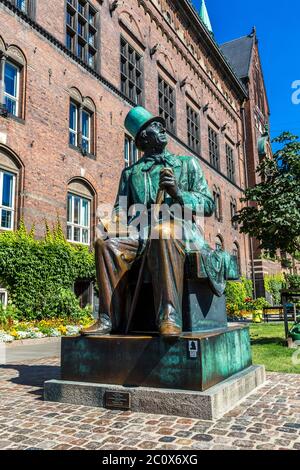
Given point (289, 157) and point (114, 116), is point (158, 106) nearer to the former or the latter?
point (114, 116)

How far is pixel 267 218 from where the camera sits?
8.93 meters


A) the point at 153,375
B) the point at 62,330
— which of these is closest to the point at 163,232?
the point at 153,375

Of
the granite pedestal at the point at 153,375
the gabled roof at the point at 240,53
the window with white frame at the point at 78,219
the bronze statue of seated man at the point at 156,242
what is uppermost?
the gabled roof at the point at 240,53

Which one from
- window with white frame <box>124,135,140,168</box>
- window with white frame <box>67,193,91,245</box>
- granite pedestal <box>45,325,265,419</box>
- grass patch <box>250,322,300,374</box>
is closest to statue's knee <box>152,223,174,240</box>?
granite pedestal <box>45,325,265,419</box>

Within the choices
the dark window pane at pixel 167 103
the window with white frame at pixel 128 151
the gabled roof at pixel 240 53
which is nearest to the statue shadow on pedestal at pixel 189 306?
the window with white frame at pixel 128 151

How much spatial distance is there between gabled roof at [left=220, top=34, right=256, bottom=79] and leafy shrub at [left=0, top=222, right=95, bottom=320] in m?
34.3

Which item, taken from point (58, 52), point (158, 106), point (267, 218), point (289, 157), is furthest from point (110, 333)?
point (158, 106)

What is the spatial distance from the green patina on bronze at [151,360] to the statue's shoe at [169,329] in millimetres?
80

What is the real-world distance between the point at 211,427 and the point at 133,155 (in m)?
18.4

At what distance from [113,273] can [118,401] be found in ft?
3.66

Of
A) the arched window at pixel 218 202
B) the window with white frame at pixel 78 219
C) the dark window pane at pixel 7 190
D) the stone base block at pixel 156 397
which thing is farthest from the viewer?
the arched window at pixel 218 202

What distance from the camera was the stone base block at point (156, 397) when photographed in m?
3.23

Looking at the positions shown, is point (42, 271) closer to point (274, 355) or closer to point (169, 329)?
point (274, 355)

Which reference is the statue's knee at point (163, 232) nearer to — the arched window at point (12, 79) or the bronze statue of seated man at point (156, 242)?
the bronze statue of seated man at point (156, 242)
